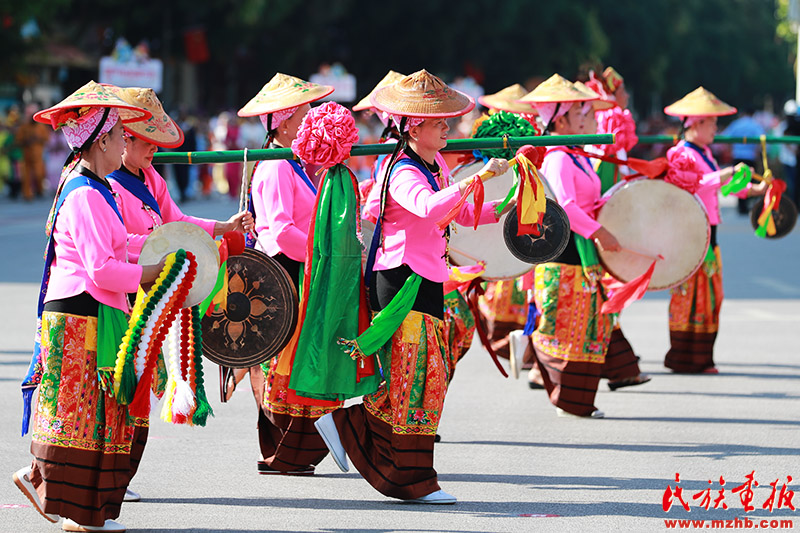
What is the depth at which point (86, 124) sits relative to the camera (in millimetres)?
5383

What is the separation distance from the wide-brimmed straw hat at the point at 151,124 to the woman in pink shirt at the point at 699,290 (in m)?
4.83

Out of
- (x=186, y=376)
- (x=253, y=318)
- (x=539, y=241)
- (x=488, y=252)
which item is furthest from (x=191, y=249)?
(x=488, y=252)

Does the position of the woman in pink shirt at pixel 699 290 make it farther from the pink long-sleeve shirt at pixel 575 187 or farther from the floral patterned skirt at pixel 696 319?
the pink long-sleeve shirt at pixel 575 187

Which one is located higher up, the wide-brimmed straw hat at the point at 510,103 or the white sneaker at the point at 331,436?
the wide-brimmed straw hat at the point at 510,103

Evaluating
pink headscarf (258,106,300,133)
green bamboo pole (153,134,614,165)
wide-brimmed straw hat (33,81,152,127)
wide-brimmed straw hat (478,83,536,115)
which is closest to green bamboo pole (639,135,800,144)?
wide-brimmed straw hat (478,83,536,115)

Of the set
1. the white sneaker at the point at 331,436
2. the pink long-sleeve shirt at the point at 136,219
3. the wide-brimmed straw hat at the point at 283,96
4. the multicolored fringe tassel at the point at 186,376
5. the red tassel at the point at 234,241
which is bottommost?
the white sneaker at the point at 331,436

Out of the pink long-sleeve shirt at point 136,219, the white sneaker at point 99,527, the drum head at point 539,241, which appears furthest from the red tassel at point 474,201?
the white sneaker at point 99,527

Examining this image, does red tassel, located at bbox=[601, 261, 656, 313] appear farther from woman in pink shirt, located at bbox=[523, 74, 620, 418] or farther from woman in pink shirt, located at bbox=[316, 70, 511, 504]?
woman in pink shirt, located at bbox=[316, 70, 511, 504]

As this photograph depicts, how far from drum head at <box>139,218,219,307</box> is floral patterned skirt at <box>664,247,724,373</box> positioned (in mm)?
5205

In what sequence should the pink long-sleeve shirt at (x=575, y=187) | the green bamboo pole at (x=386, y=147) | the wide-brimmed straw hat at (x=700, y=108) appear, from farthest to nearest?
the wide-brimmed straw hat at (x=700, y=108), the pink long-sleeve shirt at (x=575, y=187), the green bamboo pole at (x=386, y=147)

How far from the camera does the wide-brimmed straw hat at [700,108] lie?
980 cm

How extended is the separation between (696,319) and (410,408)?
4457 mm

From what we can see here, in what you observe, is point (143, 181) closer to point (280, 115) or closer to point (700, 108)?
point (280, 115)

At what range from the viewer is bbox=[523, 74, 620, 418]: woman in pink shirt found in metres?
8.01
